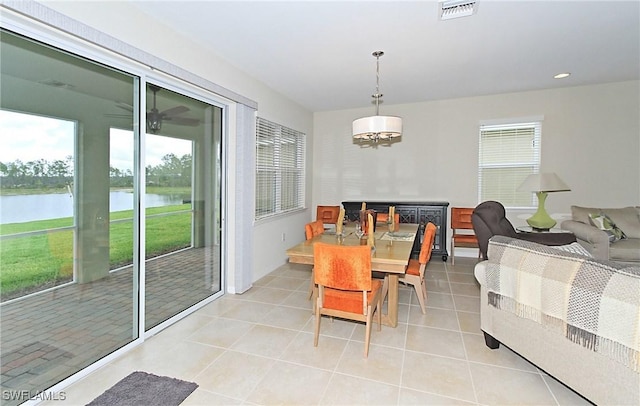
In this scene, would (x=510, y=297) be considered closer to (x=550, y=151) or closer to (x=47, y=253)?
(x=47, y=253)

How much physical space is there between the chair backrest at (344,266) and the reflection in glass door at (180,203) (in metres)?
1.59

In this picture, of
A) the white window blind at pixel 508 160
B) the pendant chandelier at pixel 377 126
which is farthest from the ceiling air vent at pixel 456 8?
the white window blind at pixel 508 160

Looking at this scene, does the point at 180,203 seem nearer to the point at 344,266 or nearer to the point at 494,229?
the point at 344,266

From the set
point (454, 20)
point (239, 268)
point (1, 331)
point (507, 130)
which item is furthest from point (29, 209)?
point (507, 130)

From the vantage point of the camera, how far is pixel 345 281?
2.23 meters

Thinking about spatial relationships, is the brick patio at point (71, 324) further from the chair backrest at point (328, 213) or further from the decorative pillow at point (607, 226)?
the decorative pillow at point (607, 226)

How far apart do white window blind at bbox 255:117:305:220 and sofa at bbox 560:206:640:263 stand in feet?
13.1

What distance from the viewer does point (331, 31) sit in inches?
110

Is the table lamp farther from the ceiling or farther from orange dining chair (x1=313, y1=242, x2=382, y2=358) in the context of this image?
orange dining chair (x1=313, y1=242, x2=382, y2=358)

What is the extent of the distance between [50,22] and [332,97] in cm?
372

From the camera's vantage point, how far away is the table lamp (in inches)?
155

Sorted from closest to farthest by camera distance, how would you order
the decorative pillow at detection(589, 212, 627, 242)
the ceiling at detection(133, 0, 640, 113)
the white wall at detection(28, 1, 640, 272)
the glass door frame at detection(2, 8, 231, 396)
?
the glass door frame at detection(2, 8, 231, 396)
the ceiling at detection(133, 0, 640, 113)
the decorative pillow at detection(589, 212, 627, 242)
the white wall at detection(28, 1, 640, 272)

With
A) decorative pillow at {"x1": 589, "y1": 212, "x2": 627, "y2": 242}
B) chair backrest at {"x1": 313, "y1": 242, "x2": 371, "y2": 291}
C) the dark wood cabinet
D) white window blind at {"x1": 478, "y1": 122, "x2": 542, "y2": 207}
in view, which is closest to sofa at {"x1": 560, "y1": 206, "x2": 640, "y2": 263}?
decorative pillow at {"x1": 589, "y1": 212, "x2": 627, "y2": 242}

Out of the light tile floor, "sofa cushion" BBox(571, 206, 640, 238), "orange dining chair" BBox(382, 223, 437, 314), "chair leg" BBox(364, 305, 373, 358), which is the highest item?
"sofa cushion" BBox(571, 206, 640, 238)
